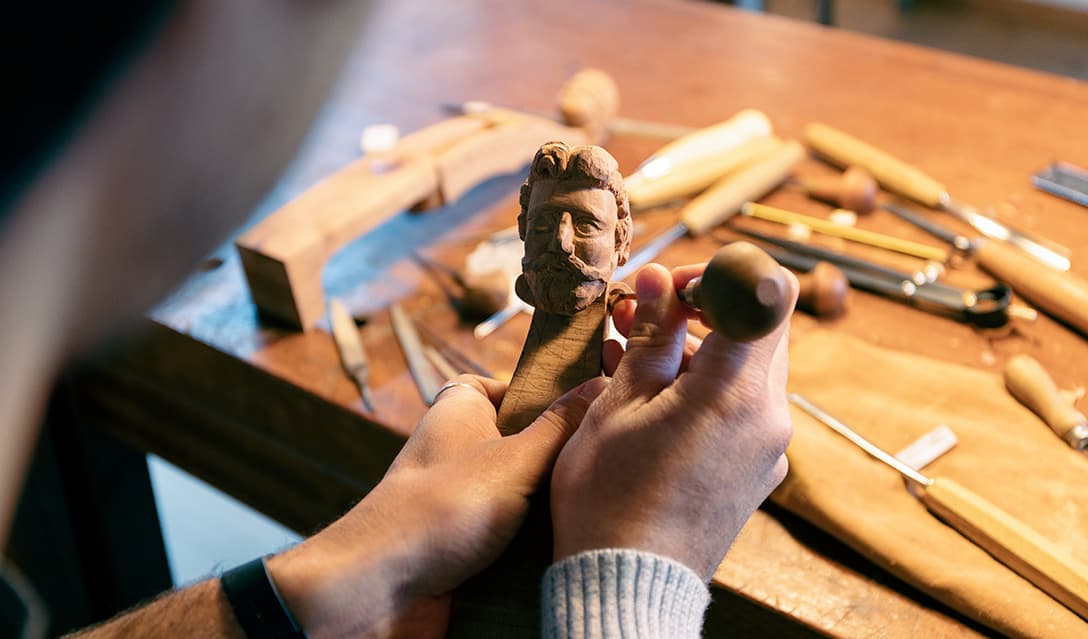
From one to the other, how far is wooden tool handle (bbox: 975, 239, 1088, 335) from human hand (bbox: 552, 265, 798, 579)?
915 millimetres

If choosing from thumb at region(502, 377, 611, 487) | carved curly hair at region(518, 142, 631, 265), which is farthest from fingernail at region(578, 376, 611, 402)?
carved curly hair at region(518, 142, 631, 265)

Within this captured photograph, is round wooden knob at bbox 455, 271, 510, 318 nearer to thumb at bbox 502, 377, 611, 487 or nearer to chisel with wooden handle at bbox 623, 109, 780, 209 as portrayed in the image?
chisel with wooden handle at bbox 623, 109, 780, 209

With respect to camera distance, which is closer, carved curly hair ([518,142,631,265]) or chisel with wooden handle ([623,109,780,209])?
carved curly hair ([518,142,631,265])

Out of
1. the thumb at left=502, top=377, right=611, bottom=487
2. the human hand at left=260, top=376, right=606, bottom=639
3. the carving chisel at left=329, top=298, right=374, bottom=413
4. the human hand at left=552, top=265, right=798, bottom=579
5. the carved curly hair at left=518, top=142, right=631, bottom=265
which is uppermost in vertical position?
the carved curly hair at left=518, top=142, right=631, bottom=265

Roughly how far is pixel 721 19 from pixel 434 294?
4.87 feet

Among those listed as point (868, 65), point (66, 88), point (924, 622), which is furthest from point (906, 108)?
point (66, 88)

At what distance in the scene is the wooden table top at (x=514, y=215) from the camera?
1528 mm

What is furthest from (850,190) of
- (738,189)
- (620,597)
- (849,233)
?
(620,597)

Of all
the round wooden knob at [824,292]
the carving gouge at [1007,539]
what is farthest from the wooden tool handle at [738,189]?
the carving gouge at [1007,539]

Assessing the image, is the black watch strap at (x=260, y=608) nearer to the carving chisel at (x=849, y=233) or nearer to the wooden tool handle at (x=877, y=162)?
the carving chisel at (x=849, y=233)

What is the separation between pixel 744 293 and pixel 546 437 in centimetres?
30

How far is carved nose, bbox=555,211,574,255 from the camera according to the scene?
106cm

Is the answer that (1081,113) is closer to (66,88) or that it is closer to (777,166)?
(777,166)

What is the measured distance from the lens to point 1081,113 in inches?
87.7
